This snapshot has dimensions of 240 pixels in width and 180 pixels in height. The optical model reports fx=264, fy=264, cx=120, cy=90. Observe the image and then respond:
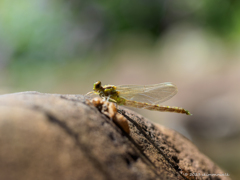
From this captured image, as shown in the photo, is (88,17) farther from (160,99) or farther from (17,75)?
(160,99)

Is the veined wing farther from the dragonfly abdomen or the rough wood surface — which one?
the rough wood surface

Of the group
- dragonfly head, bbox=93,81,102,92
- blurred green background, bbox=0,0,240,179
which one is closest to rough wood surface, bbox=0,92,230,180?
dragonfly head, bbox=93,81,102,92

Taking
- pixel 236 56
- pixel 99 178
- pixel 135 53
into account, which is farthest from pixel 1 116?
pixel 135 53

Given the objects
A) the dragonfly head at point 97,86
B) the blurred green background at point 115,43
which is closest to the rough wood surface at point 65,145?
the dragonfly head at point 97,86

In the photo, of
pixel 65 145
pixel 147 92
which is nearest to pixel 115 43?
pixel 147 92

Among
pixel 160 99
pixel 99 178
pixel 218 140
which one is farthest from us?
pixel 218 140

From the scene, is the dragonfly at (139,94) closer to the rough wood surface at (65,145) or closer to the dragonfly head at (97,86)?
the dragonfly head at (97,86)
